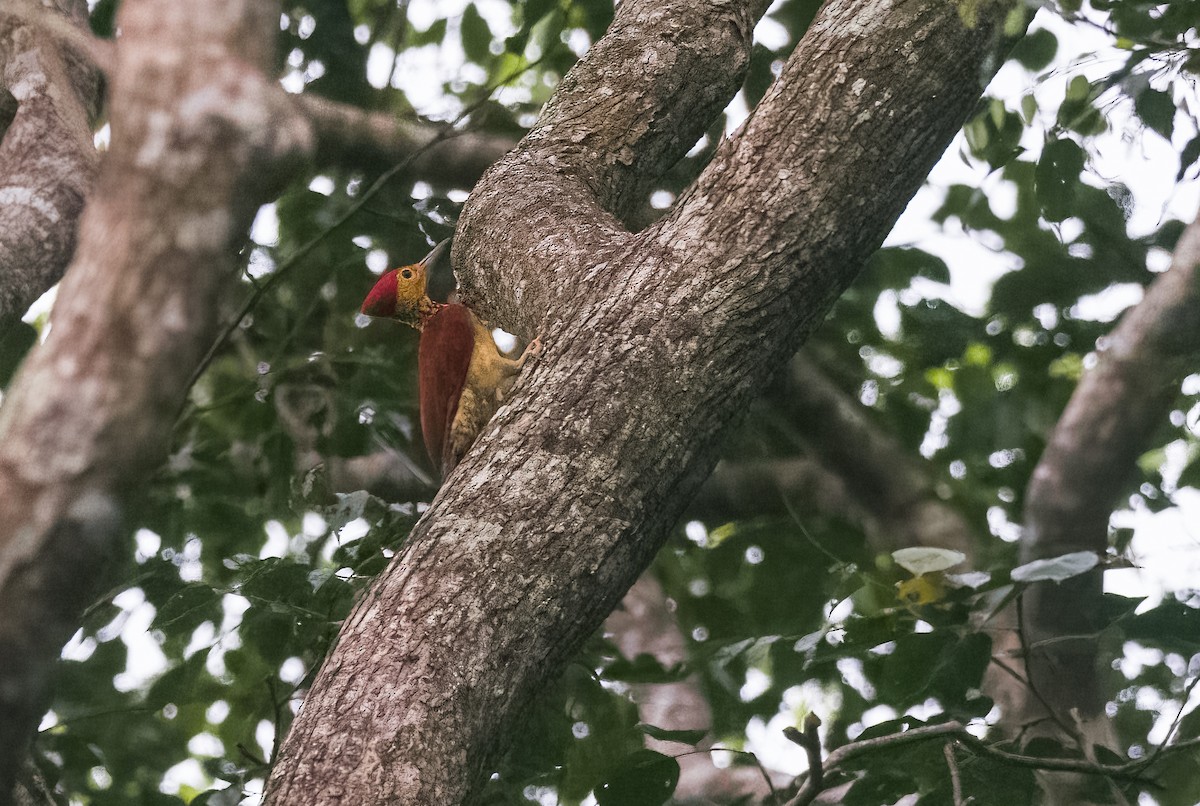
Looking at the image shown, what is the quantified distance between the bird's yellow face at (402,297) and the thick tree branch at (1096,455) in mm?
2365

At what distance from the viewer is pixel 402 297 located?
4.18m

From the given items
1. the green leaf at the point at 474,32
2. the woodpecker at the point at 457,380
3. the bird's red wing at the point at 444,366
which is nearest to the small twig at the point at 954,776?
the woodpecker at the point at 457,380

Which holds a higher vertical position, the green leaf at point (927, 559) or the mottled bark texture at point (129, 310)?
the mottled bark texture at point (129, 310)

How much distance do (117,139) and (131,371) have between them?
0.70ft

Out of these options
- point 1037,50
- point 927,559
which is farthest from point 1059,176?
point 927,559

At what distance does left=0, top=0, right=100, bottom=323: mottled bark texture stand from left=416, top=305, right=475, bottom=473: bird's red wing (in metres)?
1.13

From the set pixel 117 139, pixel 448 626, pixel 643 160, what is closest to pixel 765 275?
pixel 448 626

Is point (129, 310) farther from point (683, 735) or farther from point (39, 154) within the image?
point (39, 154)

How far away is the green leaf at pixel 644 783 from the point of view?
229 centimetres

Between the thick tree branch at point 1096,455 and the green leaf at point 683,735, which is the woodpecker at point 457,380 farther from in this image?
the thick tree branch at point 1096,455

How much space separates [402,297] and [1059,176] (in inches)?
94.1

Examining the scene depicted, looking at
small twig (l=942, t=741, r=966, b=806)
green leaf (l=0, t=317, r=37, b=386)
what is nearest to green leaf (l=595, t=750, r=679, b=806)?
small twig (l=942, t=741, r=966, b=806)

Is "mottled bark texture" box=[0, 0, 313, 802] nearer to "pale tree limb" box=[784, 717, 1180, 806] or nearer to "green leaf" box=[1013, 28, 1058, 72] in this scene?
"pale tree limb" box=[784, 717, 1180, 806]

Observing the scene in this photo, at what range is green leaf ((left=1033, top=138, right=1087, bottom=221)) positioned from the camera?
10.3 ft
